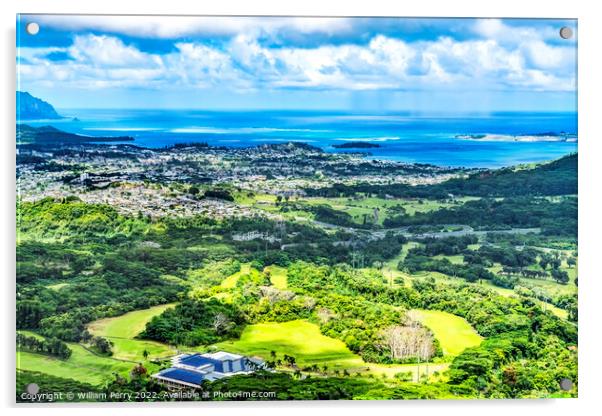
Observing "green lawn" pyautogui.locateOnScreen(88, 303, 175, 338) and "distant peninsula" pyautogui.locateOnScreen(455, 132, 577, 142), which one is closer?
"green lawn" pyautogui.locateOnScreen(88, 303, 175, 338)

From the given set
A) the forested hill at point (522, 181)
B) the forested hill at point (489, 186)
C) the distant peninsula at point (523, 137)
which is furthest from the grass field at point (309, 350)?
the distant peninsula at point (523, 137)

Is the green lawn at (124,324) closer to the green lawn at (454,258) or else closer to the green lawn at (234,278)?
Answer: the green lawn at (234,278)

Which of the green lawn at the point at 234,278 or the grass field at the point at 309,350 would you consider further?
the green lawn at the point at 234,278

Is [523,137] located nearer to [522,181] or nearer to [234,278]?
[522,181]

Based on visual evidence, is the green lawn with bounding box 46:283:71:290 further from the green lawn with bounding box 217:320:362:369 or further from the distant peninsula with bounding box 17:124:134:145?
the green lawn with bounding box 217:320:362:369

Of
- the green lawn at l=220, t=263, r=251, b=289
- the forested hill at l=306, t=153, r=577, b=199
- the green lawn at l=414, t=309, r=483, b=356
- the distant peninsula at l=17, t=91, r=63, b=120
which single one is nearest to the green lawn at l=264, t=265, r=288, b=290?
the green lawn at l=220, t=263, r=251, b=289
